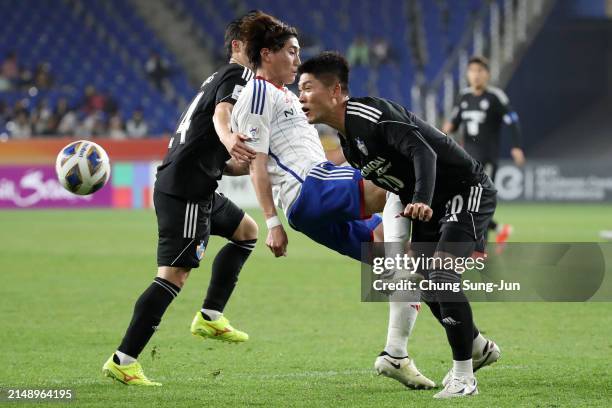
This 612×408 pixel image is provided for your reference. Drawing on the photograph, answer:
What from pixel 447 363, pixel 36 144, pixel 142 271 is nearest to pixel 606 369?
pixel 447 363

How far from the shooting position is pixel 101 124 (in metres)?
24.5

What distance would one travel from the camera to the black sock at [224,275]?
7.13 meters

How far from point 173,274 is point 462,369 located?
1.76m

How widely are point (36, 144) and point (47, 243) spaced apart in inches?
337

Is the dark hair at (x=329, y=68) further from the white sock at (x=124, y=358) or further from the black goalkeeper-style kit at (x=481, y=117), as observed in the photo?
the black goalkeeper-style kit at (x=481, y=117)

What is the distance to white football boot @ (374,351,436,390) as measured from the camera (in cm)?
562

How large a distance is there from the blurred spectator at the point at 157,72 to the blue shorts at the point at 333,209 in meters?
21.4

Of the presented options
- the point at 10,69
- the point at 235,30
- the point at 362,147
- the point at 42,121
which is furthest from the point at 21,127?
the point at 362,147

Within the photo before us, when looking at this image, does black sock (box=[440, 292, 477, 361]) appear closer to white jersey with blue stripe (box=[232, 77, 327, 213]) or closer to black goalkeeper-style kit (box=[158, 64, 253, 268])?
white jersey with blue stripe (box=[232, 77, 327, 213])

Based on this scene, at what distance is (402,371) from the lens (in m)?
5.63

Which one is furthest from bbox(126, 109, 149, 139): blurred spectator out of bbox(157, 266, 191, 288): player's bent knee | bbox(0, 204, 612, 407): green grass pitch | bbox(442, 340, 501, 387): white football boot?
bbox(442, 340, 501, 387): white football boot

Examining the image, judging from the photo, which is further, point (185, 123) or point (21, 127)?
point (21, 127)

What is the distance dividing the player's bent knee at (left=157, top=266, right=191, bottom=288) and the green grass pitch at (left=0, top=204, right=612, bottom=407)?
0.55 m

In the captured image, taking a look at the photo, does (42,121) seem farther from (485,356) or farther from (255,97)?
(485,356)
